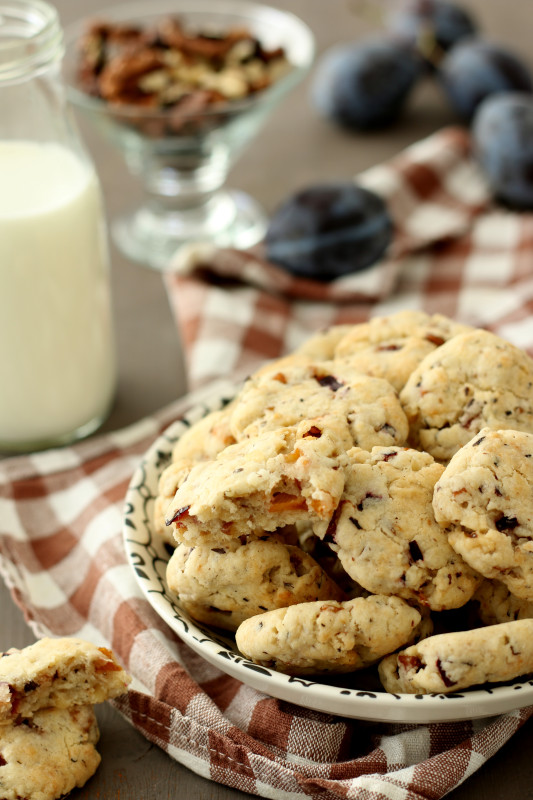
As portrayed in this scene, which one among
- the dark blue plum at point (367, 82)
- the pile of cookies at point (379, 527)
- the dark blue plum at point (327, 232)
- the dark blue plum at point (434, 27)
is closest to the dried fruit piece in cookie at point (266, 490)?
the pile of cookies at point (379, 527)

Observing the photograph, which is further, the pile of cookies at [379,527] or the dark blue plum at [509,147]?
the dark blue plum at [509,147]

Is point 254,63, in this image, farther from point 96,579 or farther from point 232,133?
point 96,579

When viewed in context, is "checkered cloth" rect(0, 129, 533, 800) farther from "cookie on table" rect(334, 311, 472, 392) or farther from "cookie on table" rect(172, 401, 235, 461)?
"cookie on table" rect(334, 311, 472, 392)

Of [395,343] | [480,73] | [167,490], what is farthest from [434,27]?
[167,490]

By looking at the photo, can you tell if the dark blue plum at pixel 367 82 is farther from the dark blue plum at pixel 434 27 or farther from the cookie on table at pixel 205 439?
the cookie on table at pixel 205 439

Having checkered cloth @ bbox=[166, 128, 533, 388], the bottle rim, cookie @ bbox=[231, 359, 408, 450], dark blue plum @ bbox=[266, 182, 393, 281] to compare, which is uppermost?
the bottle rim

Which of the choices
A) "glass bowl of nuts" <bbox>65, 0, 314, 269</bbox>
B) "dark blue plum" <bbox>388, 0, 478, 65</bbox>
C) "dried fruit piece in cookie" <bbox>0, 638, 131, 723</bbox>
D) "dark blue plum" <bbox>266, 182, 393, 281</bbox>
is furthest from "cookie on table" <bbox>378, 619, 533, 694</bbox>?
"dark blue plum" <bbox>388, 0, 478, 65</bbox>
